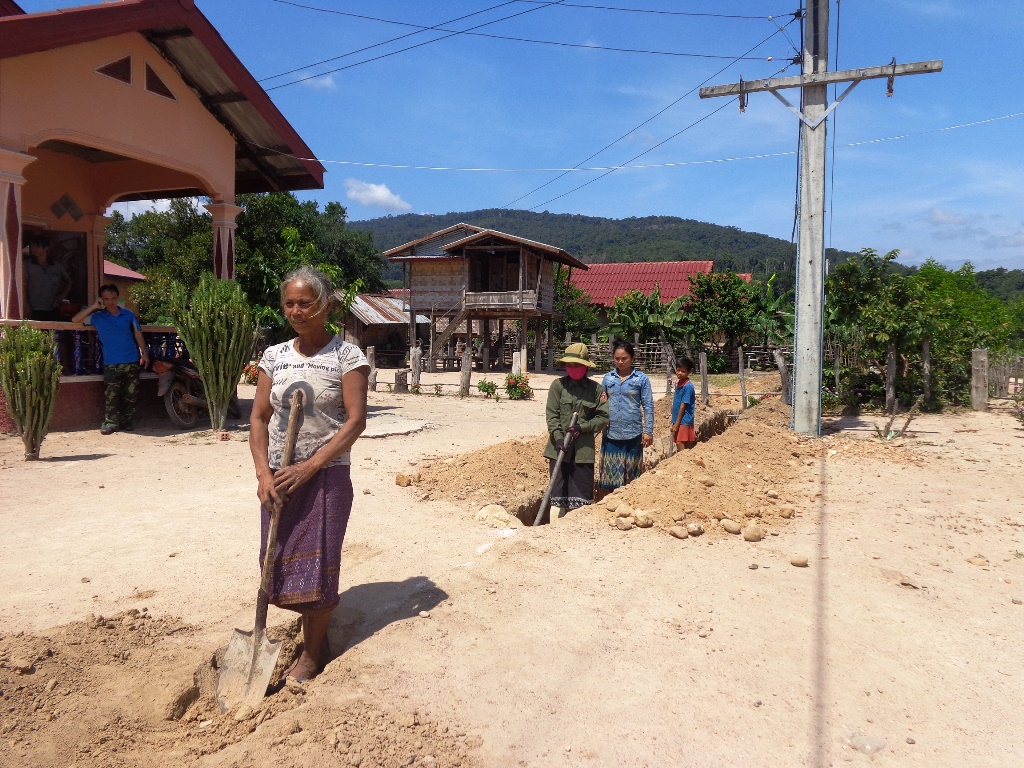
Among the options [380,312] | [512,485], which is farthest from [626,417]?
[380,312]

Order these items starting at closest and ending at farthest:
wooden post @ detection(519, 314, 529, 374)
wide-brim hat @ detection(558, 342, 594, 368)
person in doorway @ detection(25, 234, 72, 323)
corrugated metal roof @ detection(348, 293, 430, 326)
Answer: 1. wide-brim hat @ detection(558, 342, 594, 368)
2. person in doorway @ detection(25, 234, 72, 323)
3. wooden post @ detection(519, 314, 529, 374)
4. corrugated metal roof @ detection(348, 293, 430, 326)

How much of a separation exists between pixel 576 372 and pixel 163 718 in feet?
13.3

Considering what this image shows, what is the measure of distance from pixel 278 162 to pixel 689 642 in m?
10.9

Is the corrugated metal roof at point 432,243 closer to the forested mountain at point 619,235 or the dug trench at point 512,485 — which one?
the dug trench at point 512,485

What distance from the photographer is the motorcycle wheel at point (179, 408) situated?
9469mm

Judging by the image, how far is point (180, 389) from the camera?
9.61 metres

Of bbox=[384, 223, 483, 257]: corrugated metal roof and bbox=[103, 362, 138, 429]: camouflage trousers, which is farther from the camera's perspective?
bbox=[384, 223, 483, 257]: corrugated metal roof

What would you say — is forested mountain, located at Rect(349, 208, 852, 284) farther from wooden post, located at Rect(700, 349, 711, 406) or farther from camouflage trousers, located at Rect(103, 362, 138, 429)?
camouflage trousers, located at Rect(103, 362, 138, 429)

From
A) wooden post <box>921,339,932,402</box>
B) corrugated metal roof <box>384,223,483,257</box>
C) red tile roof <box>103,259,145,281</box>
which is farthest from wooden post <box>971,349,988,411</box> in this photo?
corrugated metal roof <box>384,223,483,257</box>

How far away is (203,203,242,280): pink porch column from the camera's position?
1080 cm

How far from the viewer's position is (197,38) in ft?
31.1

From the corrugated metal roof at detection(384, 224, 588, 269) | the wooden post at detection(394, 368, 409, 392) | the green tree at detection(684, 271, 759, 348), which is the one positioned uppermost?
the corrugated metal roof at detection(384, 224, 588, 269)

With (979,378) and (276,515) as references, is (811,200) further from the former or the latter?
(276,515)

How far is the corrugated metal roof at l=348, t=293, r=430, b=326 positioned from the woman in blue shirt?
2590cm
